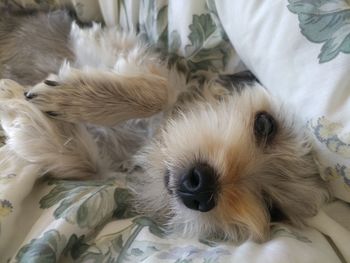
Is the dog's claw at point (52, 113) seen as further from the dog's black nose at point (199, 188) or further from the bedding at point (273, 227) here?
the dog's black nose at point (199, 188)

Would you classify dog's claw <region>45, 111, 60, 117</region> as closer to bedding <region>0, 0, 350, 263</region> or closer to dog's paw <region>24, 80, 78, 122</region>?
dog's paw <region>24, 80, 78, 122</region>

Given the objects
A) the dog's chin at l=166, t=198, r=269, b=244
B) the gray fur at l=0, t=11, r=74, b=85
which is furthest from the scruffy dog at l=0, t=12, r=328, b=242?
the gray fur at l=0, t=11, r=74, b=85

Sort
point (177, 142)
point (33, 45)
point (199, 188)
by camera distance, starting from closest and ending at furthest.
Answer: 1. point (199, 188)
2. point (177, 142)
3. point (33, 45)

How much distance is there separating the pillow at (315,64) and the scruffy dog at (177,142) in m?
0.06

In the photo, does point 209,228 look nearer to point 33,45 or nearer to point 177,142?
point 177,142

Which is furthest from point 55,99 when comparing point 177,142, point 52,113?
point 177,142

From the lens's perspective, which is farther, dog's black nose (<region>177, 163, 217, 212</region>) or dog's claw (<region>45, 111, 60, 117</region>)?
dog's claw (<region>45, 111, 60, 117</region>)

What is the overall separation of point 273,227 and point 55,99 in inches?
21.6

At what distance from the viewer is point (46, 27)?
1519 millimetres

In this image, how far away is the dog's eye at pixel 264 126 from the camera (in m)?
1.14

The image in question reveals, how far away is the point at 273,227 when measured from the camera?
3.49 ft

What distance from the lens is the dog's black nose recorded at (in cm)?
100

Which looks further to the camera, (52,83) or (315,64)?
(52,83)

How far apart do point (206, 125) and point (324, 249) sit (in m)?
0.36
